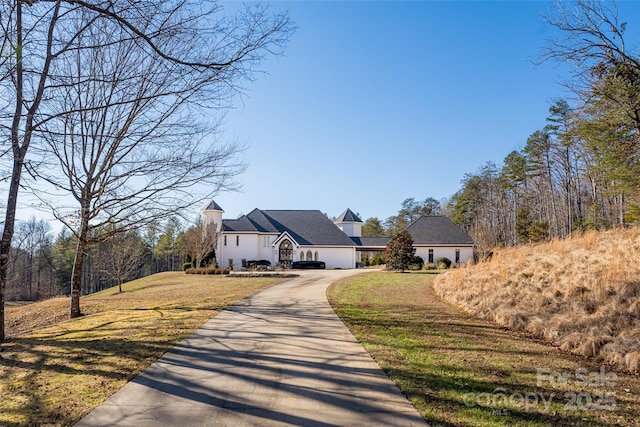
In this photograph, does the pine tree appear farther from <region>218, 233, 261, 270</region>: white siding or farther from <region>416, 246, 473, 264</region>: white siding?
<region>218, 233, 261, 270</region>: white siding

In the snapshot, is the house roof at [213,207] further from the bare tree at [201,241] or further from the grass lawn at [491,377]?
the grass lawn at [491,377]

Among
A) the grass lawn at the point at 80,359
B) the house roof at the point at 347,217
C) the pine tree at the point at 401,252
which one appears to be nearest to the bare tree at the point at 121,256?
the grass lawn at the point at 80,359

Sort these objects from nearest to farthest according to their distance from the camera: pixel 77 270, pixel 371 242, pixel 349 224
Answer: pixel 77 270, pixel 371 242, pixel 349 224

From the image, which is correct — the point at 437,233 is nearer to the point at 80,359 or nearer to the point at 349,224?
the point at 349,224

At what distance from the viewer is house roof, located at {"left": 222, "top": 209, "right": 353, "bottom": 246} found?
36928mm

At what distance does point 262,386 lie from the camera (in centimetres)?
475

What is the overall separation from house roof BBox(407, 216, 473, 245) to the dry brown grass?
73.3 ft

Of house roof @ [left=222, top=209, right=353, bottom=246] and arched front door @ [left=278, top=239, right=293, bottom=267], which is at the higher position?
house roof @ [left=222, top=209, right=353, bottom=246]

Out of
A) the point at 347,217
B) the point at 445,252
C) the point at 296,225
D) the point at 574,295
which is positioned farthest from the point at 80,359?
the point at 347,217

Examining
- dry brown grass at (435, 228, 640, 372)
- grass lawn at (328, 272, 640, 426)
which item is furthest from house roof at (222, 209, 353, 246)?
grass lawn at (328, 272, 640, 426)

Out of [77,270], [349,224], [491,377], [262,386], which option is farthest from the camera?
[349,224]

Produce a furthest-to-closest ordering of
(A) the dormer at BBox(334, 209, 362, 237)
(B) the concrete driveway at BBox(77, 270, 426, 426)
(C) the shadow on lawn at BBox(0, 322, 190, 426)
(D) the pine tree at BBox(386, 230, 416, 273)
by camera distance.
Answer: (A) the dormer at BBox(334, 209, 362, 237), (D) the pine tree at BBox(386, 230, 416, 273), (C) the shadow on lawn at BBox(0, 322, 190, 426), (B) the concrete driveway at BBox(77, 270, 426, 426)

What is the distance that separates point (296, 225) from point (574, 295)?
31684 millimetres

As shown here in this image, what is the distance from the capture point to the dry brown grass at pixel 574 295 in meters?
6.52
